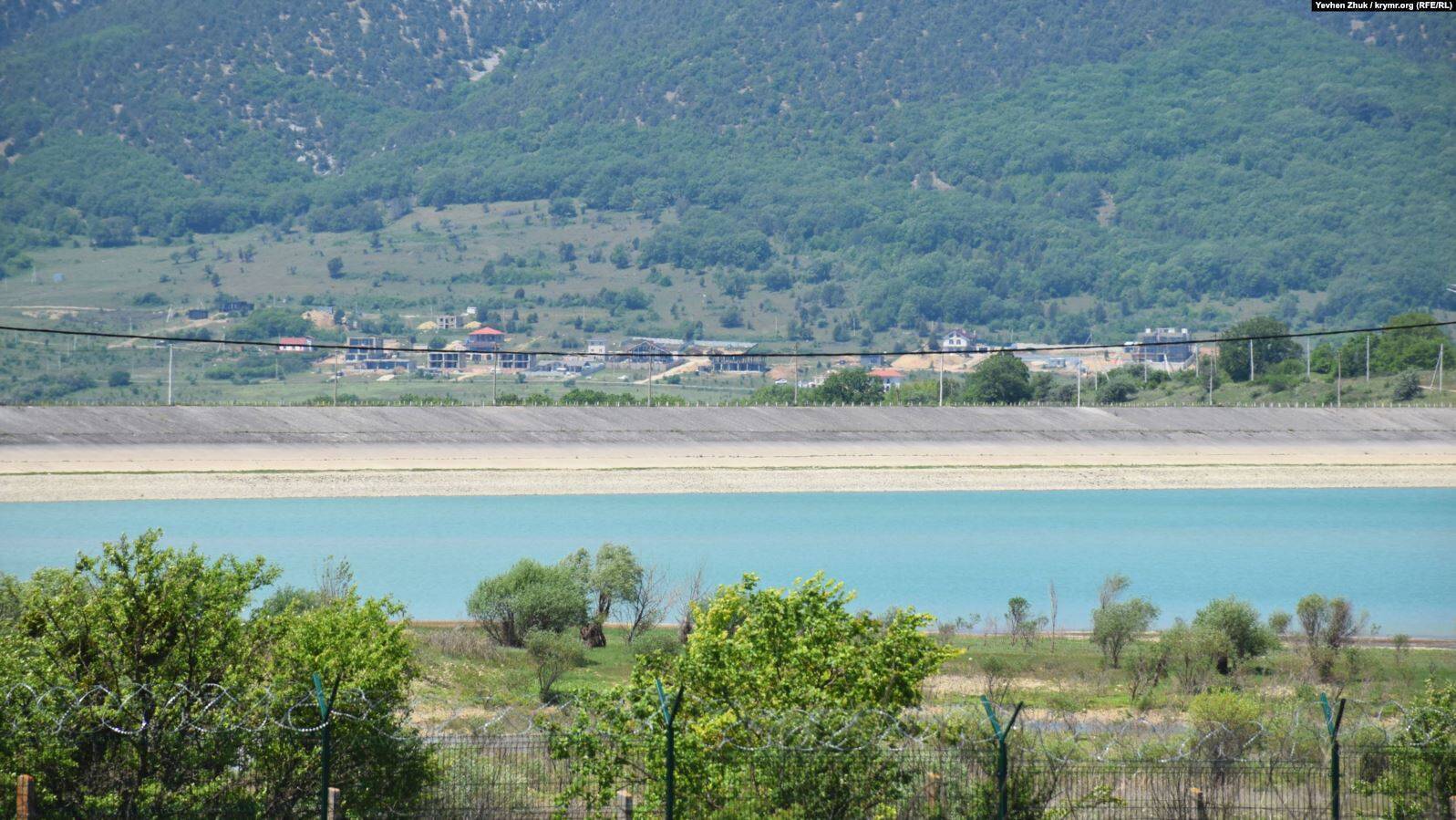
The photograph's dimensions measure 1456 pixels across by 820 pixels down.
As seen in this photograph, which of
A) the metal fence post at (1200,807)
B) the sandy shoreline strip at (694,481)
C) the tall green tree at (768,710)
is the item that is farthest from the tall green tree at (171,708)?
the sandy shoreline strip at (694,481)

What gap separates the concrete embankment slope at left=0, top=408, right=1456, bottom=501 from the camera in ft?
181

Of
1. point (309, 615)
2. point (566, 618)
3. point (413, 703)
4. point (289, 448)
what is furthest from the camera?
point (289, 448)

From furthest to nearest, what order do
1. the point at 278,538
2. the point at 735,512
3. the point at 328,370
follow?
the point at 328,370 → the point at 735,512 → the point at 278,538

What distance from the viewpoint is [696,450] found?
211 feet

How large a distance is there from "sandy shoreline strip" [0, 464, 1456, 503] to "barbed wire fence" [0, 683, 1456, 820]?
129ft

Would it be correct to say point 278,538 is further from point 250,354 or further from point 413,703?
point 250,354

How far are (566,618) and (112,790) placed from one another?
1360 cm

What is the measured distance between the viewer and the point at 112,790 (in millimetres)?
12258

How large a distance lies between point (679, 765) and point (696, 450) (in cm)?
5189

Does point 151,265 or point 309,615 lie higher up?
point 151,265

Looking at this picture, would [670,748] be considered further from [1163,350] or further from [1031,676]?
[1163,350]

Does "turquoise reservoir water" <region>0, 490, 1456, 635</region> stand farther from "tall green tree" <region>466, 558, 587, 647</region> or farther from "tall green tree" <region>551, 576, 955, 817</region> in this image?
"tall green tree" <region>551, 576, 955, 817</region>

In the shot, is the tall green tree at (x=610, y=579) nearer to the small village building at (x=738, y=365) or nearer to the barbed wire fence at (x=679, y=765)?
the barbed wire fence at (x=679, y=765)

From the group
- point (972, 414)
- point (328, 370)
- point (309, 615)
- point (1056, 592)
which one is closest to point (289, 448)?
point (972, 414)
